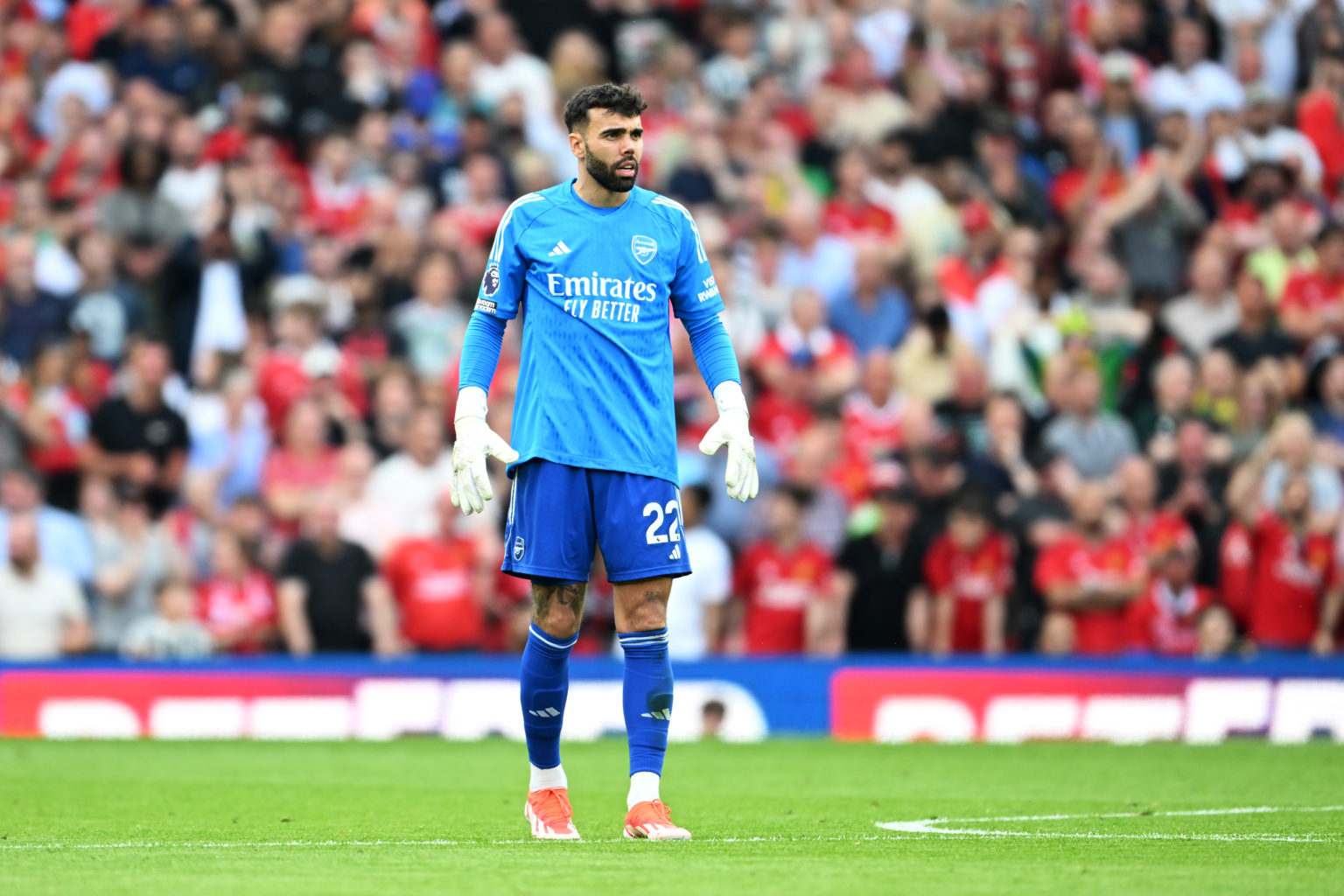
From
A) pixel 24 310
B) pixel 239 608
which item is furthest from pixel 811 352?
pixel 24 310

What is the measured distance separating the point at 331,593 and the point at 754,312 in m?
4.41

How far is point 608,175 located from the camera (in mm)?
7945

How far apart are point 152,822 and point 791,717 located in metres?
7.08

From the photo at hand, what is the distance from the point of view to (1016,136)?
19.8 meters

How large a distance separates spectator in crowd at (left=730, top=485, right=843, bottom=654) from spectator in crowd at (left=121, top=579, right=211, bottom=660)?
4042 millimetres

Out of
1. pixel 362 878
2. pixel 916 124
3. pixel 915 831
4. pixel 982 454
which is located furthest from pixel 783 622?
pixel 362 878

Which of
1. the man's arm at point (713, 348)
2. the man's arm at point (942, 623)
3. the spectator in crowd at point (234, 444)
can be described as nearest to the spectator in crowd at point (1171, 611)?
the man's arm at point (942, 623)

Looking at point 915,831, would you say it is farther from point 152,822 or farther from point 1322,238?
point 1322,238

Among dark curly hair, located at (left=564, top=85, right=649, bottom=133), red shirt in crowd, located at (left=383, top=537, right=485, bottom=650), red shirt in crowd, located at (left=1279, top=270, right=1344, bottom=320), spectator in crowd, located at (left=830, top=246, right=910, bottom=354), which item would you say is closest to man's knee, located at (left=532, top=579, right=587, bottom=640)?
dark curly hair, located at (left=564, top=85, right=649, bottom=133)

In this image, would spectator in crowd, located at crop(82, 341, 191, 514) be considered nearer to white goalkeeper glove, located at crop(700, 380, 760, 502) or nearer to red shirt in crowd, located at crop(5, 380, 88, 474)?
red shirt in crowd, located at crop(5, 380, 88, 474)

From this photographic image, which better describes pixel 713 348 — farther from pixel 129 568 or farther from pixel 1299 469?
pixel 1299 469

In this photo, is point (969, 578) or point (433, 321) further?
point (433, 321)

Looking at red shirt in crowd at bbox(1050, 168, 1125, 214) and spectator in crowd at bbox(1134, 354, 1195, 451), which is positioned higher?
red shirt in crowd at bbox(1050, 168, 1125, 214)

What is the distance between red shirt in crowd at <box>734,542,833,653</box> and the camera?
15.5 meters
